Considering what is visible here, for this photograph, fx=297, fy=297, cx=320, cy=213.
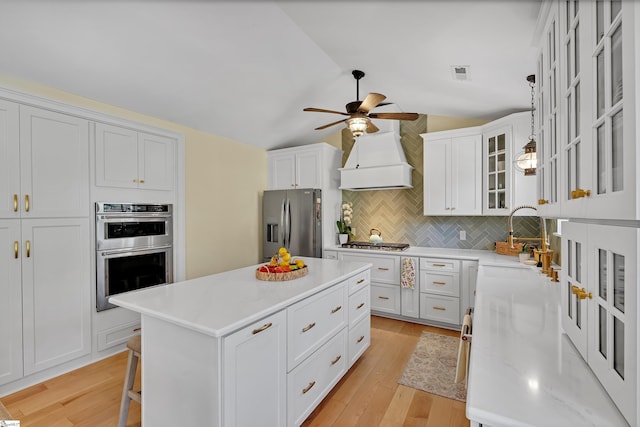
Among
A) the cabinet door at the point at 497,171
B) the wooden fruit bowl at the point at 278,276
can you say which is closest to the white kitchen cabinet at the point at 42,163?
the wooden fruit bowl at the point at 278,276

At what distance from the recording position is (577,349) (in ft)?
3.45

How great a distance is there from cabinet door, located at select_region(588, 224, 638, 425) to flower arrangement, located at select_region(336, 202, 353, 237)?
144 inches

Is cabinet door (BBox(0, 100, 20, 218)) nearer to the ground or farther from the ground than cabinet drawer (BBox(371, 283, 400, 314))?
farther from the ground

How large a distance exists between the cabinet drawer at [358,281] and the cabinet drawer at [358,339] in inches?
12.7

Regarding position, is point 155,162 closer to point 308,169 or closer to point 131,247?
point 131,247

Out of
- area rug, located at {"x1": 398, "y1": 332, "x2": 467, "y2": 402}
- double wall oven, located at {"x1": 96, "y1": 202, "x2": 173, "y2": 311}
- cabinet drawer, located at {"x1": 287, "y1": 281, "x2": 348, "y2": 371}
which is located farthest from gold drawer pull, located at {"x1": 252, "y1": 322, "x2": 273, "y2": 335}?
double wall oven, located at {"x1": 96, "y1": 202, "x2": 173, "y2": 311}

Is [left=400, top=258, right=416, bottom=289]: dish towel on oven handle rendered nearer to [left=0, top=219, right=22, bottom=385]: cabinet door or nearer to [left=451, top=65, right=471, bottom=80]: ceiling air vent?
[left=451, top=65, right=471, bottom=80]: ceiling air vent

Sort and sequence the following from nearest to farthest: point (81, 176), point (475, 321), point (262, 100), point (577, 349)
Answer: point (577, 349) → point (475, 321) → point (81, 176) → point (262, 100)

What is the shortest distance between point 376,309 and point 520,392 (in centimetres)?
319

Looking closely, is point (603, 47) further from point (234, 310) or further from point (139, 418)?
point (139, 418)

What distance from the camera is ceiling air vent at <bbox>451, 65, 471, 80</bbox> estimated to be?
2.44m

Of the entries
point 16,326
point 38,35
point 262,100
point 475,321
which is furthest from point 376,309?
point 38,35

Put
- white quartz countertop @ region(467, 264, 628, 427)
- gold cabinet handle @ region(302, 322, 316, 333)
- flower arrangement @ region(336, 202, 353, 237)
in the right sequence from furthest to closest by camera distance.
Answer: flower arrangement @ region(336, 202, 353, 237)
gold cabinet handle @ region(302, 322, 316, 333)
white quartz countertop @ region(467, 264, 628, 427)

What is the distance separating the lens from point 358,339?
2.65m
